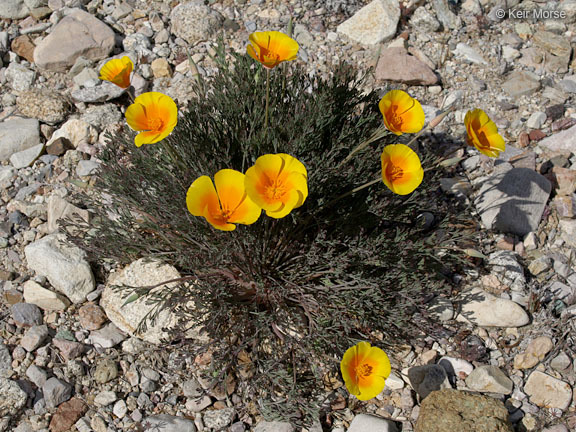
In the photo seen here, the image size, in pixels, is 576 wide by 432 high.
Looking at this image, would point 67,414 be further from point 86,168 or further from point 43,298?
point 86,168

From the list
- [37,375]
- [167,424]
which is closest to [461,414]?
[167,424]

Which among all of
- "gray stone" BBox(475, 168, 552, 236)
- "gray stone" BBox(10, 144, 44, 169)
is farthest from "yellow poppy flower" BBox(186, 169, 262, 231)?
"gray stone" BBox(10, 144, 44, 169)

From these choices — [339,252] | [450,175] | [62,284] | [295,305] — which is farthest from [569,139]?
[62,284]

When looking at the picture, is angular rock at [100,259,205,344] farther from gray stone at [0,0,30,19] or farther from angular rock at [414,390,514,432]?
gray stone at [0,0,30,19]

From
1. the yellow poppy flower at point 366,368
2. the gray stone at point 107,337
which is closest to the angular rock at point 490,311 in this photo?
the yellow poppy flower at point 366,368

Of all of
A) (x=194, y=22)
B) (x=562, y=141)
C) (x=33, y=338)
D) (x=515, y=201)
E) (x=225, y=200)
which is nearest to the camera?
(x=225, y=200)

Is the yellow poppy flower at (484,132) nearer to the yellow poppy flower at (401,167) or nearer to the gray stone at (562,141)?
the yellow poppy flower at (401,167)

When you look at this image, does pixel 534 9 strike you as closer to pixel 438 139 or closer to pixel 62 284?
pixel 438 139
